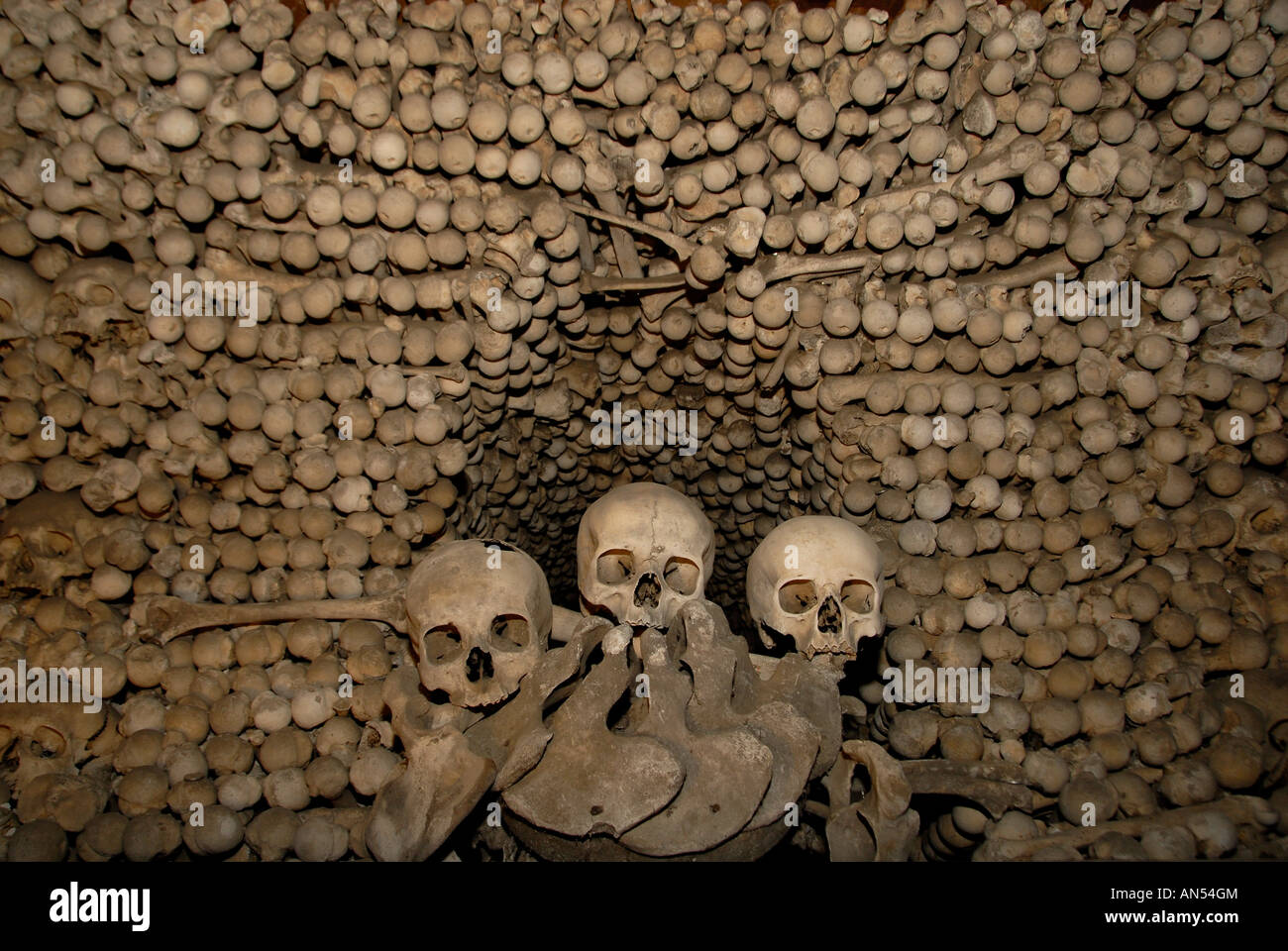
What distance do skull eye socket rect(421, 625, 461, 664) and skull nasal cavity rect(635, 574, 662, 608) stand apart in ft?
1.48

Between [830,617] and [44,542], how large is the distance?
6.55ft

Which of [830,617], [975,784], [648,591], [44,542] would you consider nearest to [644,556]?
[648,591]

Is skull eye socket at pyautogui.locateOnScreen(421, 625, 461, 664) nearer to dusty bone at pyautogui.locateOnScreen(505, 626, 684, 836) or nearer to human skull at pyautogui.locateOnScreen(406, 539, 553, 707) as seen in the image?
human skull at pyautogui.locateOnScreen(406, 539, 553, 707)

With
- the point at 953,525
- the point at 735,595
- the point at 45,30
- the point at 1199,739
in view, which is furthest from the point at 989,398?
the point at 45,30

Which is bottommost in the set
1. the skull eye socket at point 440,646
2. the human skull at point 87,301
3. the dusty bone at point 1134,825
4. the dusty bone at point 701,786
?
A: the dusty bone at point 1134,825

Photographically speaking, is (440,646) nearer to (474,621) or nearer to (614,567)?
(474,621)

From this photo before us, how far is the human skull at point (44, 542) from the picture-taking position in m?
2.23

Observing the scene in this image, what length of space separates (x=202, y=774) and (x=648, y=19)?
218 centimetres

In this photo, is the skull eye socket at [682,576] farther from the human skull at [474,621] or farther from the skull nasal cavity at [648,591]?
the human skull at [474,621]

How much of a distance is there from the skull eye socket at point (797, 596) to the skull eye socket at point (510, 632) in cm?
62

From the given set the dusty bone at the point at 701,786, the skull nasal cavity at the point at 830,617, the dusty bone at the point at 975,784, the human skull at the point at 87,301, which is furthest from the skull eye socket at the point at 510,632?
the human skull at the point at 87,301

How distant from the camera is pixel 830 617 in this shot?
2133 mm

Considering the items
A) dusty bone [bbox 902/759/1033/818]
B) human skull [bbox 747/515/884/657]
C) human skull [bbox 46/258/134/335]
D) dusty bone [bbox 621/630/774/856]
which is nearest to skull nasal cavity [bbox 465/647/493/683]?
dusty bone [bbox 621/630/774/856]
